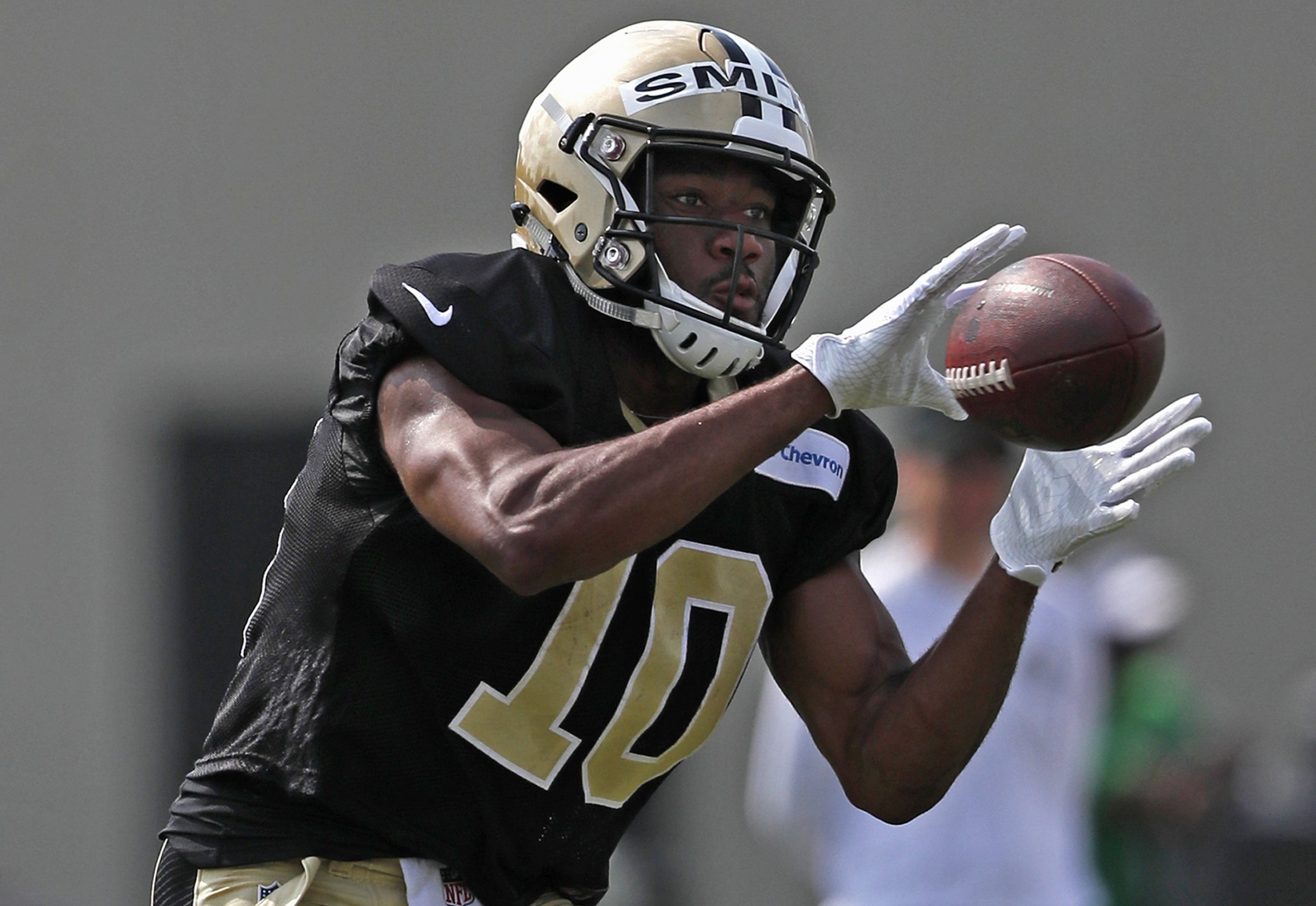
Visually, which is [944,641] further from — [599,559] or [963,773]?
[963,773]

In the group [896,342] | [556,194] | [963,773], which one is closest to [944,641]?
[896,342]

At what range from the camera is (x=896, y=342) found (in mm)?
3098

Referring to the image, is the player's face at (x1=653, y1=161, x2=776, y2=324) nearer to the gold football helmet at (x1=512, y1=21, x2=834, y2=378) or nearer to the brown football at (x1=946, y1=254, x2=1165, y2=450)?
the gold football helmet at (x1=512, y1=21, x2=834, y2=378)

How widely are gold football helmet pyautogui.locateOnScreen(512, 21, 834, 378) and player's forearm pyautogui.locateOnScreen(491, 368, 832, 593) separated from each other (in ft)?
1.41

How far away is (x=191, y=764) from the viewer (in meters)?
7.61

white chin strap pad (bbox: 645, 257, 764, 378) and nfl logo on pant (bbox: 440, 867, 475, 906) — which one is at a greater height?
white chin strap pad (bbox: 645, 257, 764, 378)

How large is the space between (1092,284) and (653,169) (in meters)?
0.76

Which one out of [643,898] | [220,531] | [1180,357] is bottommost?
[643,898]

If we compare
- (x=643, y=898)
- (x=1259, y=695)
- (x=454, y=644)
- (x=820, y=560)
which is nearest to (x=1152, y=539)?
(x=1259, y=695)

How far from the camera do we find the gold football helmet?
3.42 m

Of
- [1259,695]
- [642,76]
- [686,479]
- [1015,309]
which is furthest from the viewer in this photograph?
[1259,695]

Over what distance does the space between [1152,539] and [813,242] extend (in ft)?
16.1

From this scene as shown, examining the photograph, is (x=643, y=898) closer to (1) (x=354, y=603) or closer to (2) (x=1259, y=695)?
(2) (x=1259, y=695)

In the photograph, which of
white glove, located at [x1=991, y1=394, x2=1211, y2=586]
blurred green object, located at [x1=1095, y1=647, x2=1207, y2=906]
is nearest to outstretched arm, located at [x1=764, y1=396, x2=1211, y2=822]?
white glove, located at [x1=991, y1=394, x2=1211, y2=586]
